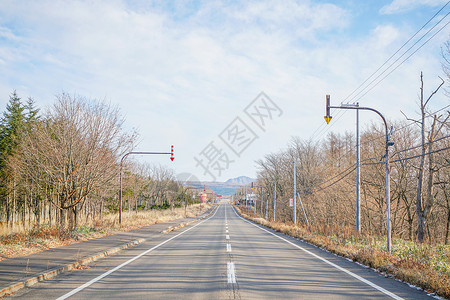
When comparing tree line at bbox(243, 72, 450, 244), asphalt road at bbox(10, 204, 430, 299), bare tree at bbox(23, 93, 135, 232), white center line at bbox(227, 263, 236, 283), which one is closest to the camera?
asphalt road at bbox(10, 204, 430, 299)

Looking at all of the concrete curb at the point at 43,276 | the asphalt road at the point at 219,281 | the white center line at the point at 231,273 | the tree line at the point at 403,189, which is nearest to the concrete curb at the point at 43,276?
the concrete curb at the point at 43,276

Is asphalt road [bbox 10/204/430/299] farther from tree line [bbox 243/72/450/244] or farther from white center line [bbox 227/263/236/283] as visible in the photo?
tree line [bbox 243/72/450/244]

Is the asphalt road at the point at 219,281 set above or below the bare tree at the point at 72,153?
below

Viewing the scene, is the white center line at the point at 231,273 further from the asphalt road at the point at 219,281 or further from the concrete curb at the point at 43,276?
the concrete curb at the point at 43,276

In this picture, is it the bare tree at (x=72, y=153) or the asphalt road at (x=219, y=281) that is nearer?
the asphalt road at (x=219, y=281)

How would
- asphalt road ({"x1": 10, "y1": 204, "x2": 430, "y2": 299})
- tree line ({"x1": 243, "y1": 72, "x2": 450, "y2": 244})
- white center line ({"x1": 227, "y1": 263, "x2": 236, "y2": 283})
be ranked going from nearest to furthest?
1. asphalt road ({"x1": 10, "y1": 204, "x2": 430, "y2": 299})
2. white center line ({"x1": 227, "y1": 263, "x2": 236, "y2": 283})
3. tree line ({"x1": 243, "y1": 72, "x2": 450, "y2": 244})

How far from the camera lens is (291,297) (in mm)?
6148

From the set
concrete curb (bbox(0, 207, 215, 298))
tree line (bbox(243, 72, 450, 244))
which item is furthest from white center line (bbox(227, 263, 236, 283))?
tree line (bbox(243, 72, 450, 244))

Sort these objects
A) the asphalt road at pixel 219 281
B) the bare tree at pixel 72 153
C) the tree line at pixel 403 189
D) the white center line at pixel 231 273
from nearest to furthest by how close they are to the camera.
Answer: the asphalt road at pixel 219 281, the white center line at pixel 231 273, the bare tree at pixel 72 153, the tree line at pixel 403 189

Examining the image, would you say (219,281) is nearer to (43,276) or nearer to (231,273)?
(231,273)

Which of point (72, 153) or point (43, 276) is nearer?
point (43, 276)

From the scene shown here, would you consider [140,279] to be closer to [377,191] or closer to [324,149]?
[377,191]

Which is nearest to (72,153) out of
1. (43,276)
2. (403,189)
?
(43,276)

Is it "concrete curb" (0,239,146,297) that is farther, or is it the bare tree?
the bare tree
